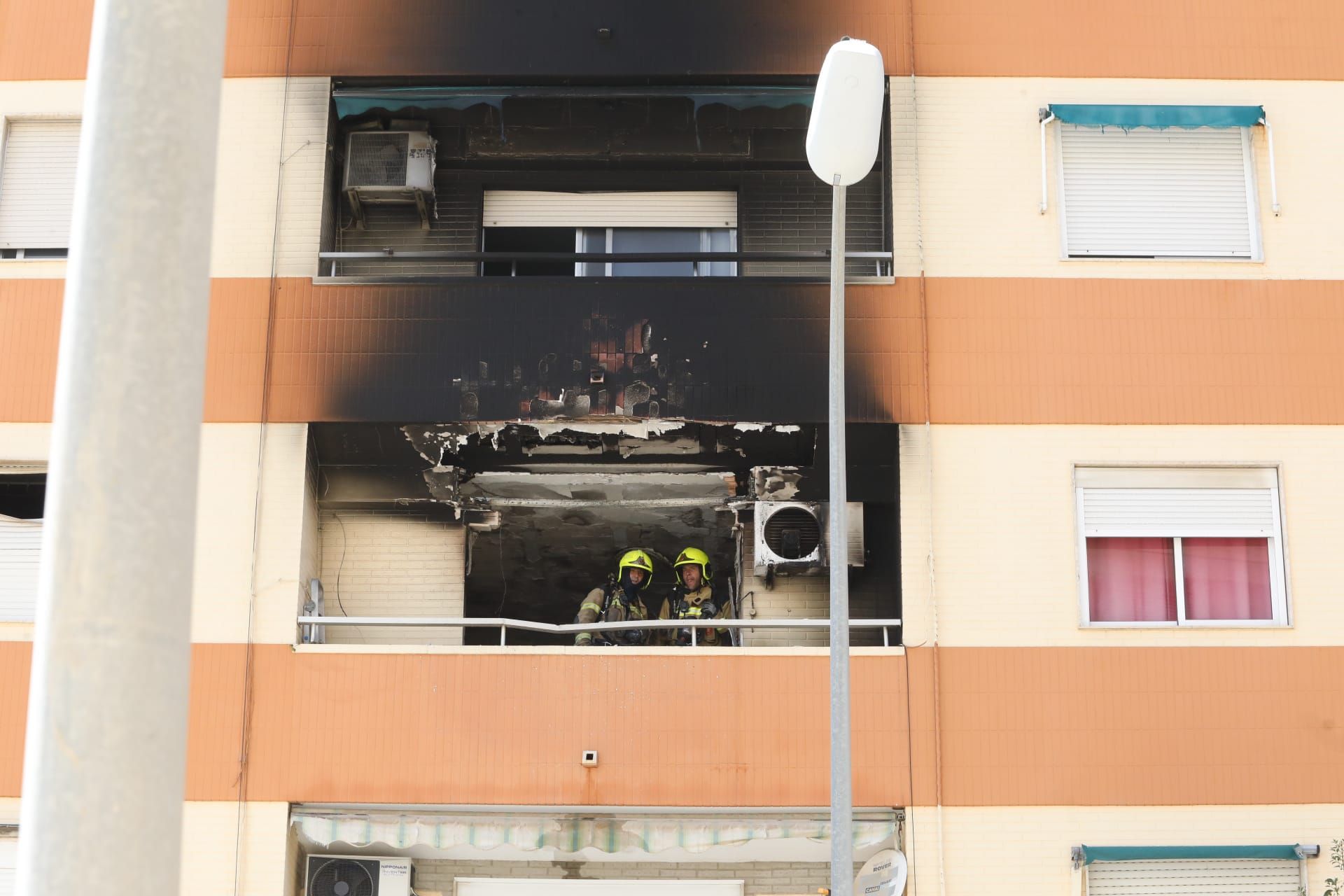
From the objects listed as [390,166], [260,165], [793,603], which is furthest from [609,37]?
[793,603]

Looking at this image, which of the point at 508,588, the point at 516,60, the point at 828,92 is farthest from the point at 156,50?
the point at 508,588

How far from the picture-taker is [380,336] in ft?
41.6

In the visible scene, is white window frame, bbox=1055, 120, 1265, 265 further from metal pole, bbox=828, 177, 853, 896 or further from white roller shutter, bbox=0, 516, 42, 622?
white roller shutter, bbox=0, 516, 42, 622

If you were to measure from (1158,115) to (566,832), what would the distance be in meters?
→ 7.95

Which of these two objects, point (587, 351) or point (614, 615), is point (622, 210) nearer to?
point (587, 351)

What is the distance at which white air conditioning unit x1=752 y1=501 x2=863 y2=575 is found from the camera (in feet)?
42.9

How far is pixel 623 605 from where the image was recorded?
42.8ft

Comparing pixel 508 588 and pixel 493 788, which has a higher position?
pixel 508 588

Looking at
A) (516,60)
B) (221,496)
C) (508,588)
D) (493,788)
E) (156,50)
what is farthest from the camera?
(508,588)

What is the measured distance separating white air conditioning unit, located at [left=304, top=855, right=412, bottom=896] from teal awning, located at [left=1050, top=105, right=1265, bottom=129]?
8.63 meters

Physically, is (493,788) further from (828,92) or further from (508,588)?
(828,92)

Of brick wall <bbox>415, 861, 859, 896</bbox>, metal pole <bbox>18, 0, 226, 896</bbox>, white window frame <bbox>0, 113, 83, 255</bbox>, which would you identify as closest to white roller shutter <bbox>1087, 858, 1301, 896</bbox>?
brick wall <bbox>415, 861, 859, 896</bbox>

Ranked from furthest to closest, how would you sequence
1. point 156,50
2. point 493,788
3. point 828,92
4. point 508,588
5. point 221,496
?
point 508,588
point 221,496
point 493,788
point 828,92
point 156,50

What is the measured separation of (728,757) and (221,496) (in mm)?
4750
